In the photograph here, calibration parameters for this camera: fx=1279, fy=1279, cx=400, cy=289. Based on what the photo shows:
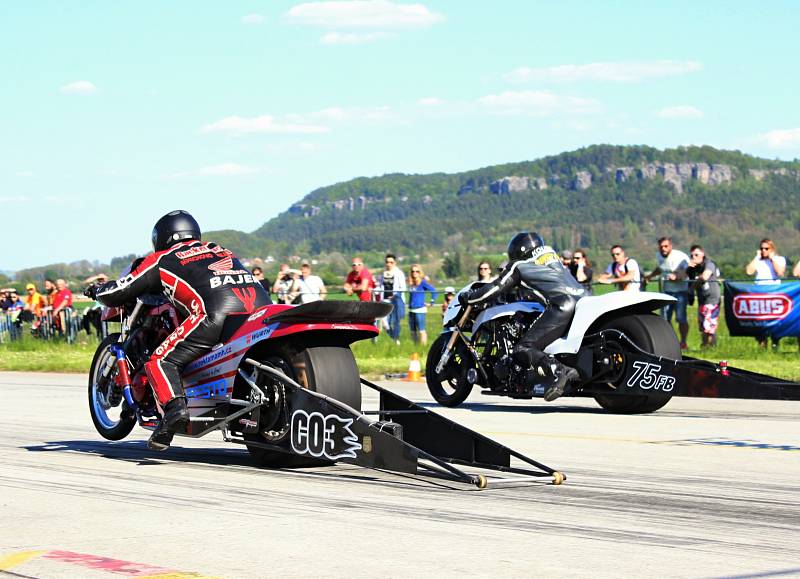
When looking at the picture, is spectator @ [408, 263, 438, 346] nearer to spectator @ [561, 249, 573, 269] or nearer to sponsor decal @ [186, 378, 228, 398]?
spectator @ [561, 249, 573, 269]

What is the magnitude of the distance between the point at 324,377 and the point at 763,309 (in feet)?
44.0

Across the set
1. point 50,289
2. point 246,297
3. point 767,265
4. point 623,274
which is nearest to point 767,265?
point 767,265

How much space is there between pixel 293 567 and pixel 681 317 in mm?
→ 16214

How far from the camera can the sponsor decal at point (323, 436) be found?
879 centimetres

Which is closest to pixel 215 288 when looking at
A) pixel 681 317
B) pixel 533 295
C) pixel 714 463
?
pixel 714 463


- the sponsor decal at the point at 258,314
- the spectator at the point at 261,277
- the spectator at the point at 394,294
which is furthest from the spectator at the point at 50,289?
the sponsor decal at the point at 258,314

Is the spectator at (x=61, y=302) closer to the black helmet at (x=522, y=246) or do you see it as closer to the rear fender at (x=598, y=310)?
the black helmet at (x=522, y=246)

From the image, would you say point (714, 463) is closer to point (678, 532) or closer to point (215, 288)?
point (678, 532)

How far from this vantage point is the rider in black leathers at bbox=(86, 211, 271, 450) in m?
9.84

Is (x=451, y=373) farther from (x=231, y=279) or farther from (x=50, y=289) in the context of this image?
(x=50, y=289)

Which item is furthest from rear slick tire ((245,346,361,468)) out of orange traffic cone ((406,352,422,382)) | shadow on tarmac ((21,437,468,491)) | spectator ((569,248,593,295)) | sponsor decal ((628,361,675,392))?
spectator ((569,248,593,295))

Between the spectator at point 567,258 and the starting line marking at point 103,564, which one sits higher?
the spectator at point 567,258

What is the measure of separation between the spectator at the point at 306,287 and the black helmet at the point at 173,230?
1554cm

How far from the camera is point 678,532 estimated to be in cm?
682
